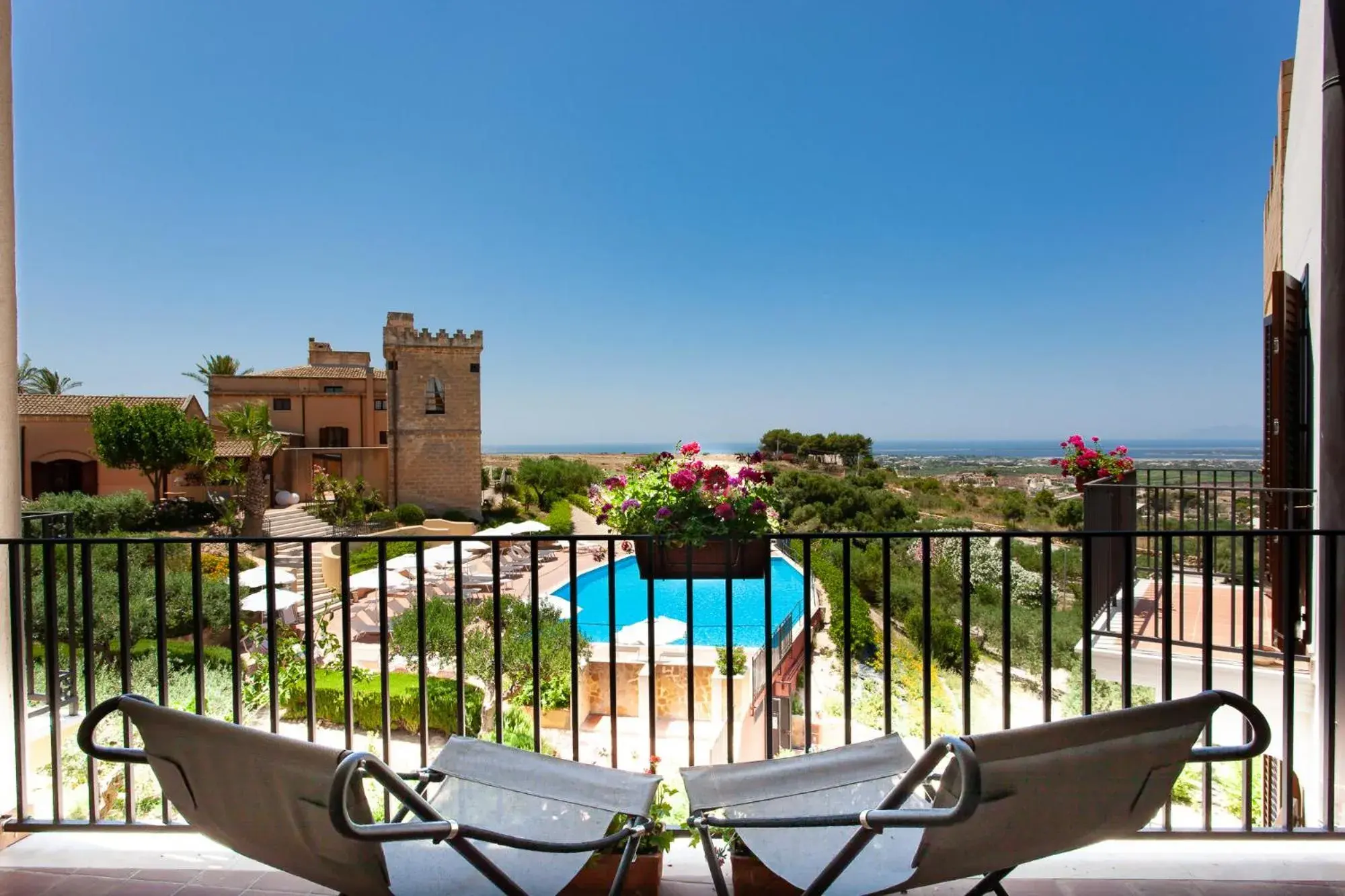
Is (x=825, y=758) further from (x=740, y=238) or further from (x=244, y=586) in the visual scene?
(x=740, y=238)

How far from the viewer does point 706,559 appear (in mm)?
1967

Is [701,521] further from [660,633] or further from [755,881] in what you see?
[660,633]

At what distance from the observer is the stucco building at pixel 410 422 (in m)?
26.6

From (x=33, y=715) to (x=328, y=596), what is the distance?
14.2 meters

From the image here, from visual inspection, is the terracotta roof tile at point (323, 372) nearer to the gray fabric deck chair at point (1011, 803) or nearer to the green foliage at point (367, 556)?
the green foliage at point (367, 556)

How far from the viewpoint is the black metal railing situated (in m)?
1.62

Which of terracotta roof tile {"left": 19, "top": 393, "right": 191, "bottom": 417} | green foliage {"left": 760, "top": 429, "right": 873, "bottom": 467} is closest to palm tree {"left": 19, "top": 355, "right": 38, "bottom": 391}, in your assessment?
terracotta roof tile {"left": 19, "top": 393, "right": 191, "bottom": 417}

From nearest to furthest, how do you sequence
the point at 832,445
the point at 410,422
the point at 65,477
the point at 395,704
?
the point at 395,704 → the point at 65,477 → the point at 410,422 → the point at 832,445

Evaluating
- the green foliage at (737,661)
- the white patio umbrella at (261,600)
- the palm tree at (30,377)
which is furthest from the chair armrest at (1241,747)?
the palm tree at (30,377)

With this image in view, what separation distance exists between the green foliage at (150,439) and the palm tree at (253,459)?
1.73 m

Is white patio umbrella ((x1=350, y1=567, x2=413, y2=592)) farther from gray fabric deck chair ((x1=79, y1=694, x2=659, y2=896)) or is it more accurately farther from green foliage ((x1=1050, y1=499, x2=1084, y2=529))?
green foliage ((x1=1050, y1=499, x2=1084, y2=529))

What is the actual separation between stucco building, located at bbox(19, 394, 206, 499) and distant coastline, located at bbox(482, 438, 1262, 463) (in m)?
20.3

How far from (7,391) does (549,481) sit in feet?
102

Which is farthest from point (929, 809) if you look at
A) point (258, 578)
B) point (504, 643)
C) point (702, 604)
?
point (258, 578)
